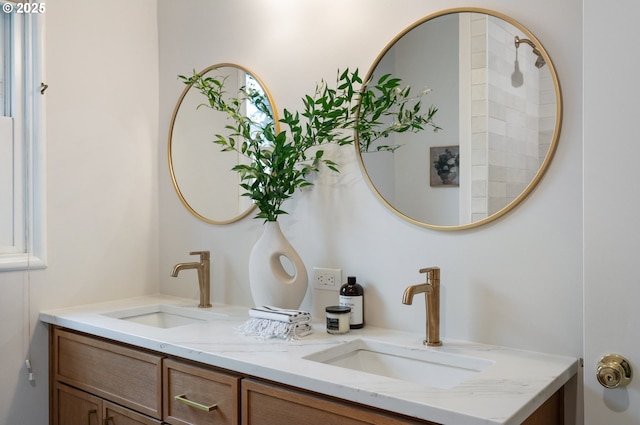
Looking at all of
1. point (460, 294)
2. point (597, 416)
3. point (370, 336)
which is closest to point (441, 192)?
point (460, 294)

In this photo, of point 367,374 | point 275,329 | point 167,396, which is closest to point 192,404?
point 167,396

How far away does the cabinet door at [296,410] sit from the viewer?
1272mm

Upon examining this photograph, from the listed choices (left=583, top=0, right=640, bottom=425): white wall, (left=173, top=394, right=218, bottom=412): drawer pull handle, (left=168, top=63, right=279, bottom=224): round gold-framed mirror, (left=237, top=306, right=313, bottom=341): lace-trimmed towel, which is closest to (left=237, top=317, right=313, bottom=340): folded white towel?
(left=237, top=306, right=313, bottom=341): lace-trimmed towel

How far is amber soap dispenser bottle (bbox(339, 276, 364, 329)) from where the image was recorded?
185 cm

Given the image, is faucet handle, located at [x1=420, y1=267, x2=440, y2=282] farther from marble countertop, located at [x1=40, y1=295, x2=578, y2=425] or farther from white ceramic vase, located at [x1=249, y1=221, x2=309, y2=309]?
white ceramic vase, located at [x1=249, y1=221, x2=309, y2=309]

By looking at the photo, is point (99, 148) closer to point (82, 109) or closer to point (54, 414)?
point (82, 109)

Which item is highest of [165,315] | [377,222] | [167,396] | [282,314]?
[377,222]

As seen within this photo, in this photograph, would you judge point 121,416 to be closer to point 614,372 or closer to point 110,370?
point 110,370

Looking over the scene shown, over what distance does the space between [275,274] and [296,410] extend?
616 mm

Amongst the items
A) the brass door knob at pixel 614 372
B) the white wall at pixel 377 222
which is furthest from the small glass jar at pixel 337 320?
the brass door knob at pixel 614 372

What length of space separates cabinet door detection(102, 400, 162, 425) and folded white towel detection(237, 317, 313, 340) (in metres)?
0.40

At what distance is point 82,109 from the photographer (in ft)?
7.73

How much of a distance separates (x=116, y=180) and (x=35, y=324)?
0.67 metres

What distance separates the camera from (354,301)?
1.86 meters
